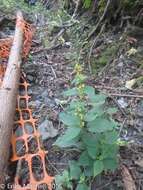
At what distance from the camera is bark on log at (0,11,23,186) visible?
99.2 inches

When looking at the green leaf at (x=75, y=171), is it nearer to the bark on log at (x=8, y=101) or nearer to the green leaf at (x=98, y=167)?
the green leaf at (x=98, y=167)

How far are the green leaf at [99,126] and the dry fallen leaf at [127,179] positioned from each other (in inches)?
15.8

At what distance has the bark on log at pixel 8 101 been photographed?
252 cm

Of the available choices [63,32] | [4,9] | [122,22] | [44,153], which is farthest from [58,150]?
[4,9]

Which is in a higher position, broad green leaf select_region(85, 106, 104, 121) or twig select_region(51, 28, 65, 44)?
twig select_region(51, 28, 65, 44)

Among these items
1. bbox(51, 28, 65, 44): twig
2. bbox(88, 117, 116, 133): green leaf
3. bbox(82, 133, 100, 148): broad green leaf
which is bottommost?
bbox(82, 133, 100, 148): broad green leaf

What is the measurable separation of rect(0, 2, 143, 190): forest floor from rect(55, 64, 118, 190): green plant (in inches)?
6.1

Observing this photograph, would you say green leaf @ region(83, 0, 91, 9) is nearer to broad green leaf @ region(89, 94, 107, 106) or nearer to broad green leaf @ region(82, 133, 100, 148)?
broad green leaf @ region(89, 94, 107, 106)

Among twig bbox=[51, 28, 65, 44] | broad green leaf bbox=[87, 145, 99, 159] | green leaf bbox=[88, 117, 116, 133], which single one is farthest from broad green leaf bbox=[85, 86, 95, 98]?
twig bbox=[51, 28, 65, 44]

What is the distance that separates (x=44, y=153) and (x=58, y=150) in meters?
0.11

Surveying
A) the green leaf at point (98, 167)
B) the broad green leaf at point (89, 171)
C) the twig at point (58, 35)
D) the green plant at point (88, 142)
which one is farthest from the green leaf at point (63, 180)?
the twig at point (58, 35)

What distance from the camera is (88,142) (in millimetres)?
2234

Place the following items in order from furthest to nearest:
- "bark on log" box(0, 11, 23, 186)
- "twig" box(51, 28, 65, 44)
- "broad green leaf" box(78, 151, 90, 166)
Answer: "twig" box(51, 28, 65, 44), "bark on log" box(0, 11, 23, 186), "broad green leaf" box(78, 151, 90, 166)

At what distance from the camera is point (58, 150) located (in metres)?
2.68
